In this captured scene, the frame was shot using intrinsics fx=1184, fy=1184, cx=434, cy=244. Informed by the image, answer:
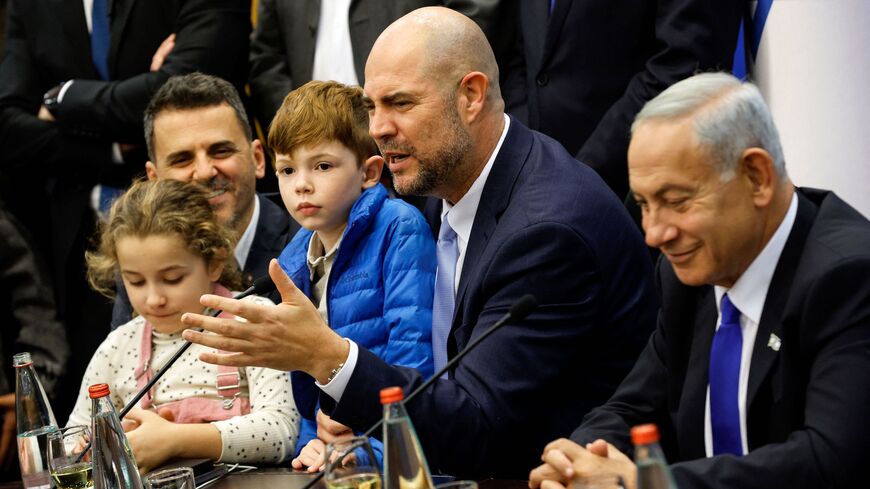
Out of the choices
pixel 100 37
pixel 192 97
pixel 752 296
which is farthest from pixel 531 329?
pixel 100 37

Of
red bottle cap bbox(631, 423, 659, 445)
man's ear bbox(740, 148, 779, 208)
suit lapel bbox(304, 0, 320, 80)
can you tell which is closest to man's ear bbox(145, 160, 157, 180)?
suit lapel bbox(304, 0, 320, 80)

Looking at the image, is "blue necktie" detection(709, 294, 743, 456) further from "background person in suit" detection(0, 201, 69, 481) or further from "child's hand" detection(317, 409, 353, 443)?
"background person in suit" detection(0, 201, 69, 481)

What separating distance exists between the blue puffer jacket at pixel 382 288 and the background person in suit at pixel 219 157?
0.63 meters

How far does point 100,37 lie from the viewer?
4.66 m

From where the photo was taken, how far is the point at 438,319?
120 inches

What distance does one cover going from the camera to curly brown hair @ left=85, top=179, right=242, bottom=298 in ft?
10.8

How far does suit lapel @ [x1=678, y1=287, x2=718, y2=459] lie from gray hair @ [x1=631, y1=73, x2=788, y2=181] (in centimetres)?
34

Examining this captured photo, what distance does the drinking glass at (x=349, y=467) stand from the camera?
1.90 m

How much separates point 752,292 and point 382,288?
1188 mm

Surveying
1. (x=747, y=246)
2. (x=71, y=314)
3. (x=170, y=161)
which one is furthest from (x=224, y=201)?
(x=747, y=246)

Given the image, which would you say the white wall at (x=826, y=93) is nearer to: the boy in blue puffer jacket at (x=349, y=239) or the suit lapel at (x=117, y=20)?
the boy in blue puffer jacket at (x=349, y=239)

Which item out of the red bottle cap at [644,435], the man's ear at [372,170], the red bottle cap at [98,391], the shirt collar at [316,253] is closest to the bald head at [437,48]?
the man's ear at [372,170]

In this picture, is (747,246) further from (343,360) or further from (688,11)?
(688,11)

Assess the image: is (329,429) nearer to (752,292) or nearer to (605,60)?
(752,292)
